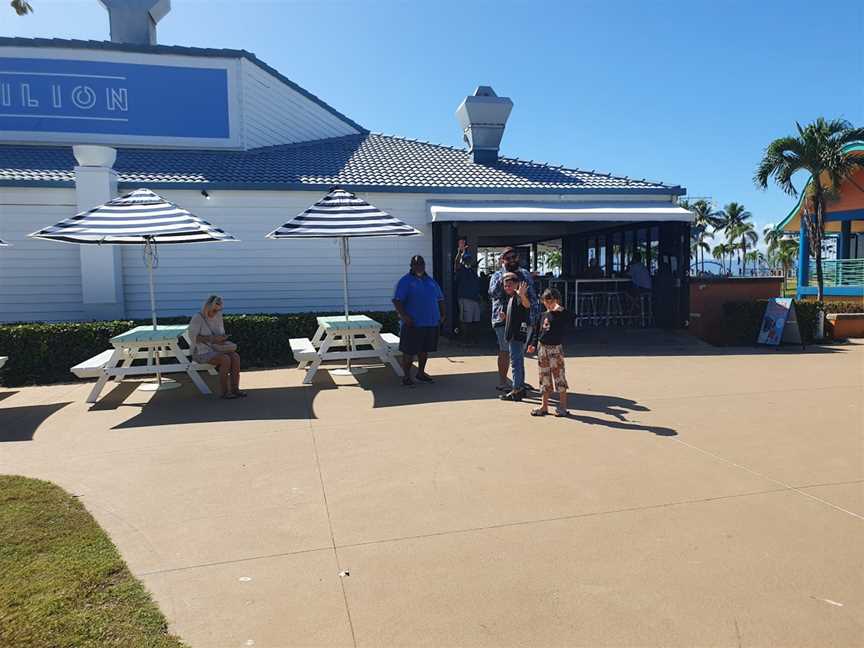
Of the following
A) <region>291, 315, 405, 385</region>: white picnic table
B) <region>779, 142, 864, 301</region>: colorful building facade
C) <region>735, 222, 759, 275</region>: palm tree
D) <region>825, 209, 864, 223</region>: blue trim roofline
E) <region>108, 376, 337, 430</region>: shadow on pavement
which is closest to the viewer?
<region>108, 376, 337, 430</region>: shadow on pavement

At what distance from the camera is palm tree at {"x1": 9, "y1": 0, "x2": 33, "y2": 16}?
3.27 meters

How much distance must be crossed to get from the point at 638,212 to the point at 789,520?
30.6ft

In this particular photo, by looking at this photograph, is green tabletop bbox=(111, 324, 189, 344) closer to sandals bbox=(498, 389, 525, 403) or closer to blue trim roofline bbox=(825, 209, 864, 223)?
sandals bbox=(498, 389, 525, 403)

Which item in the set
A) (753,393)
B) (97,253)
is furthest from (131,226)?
(753,393)

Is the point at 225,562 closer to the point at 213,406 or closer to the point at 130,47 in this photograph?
the point at 213,406

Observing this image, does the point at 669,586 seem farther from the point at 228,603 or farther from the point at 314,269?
the point at 314,269

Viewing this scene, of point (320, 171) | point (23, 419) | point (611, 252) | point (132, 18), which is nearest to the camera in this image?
point (23, 419)

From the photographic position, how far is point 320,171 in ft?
41.9

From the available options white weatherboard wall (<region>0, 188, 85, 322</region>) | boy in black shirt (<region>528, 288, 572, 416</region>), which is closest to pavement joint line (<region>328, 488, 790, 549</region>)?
boy in black shirt (<region>528, 288, 572, 416</region>)

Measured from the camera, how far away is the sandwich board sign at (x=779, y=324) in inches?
433

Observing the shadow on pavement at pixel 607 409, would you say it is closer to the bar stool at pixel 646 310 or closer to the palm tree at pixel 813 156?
the bar stool at pixel 646 310

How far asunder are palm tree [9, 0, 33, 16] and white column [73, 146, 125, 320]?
26.9 ft

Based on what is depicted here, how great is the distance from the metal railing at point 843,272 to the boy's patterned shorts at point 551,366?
17.8m

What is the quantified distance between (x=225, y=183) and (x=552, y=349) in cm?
790
